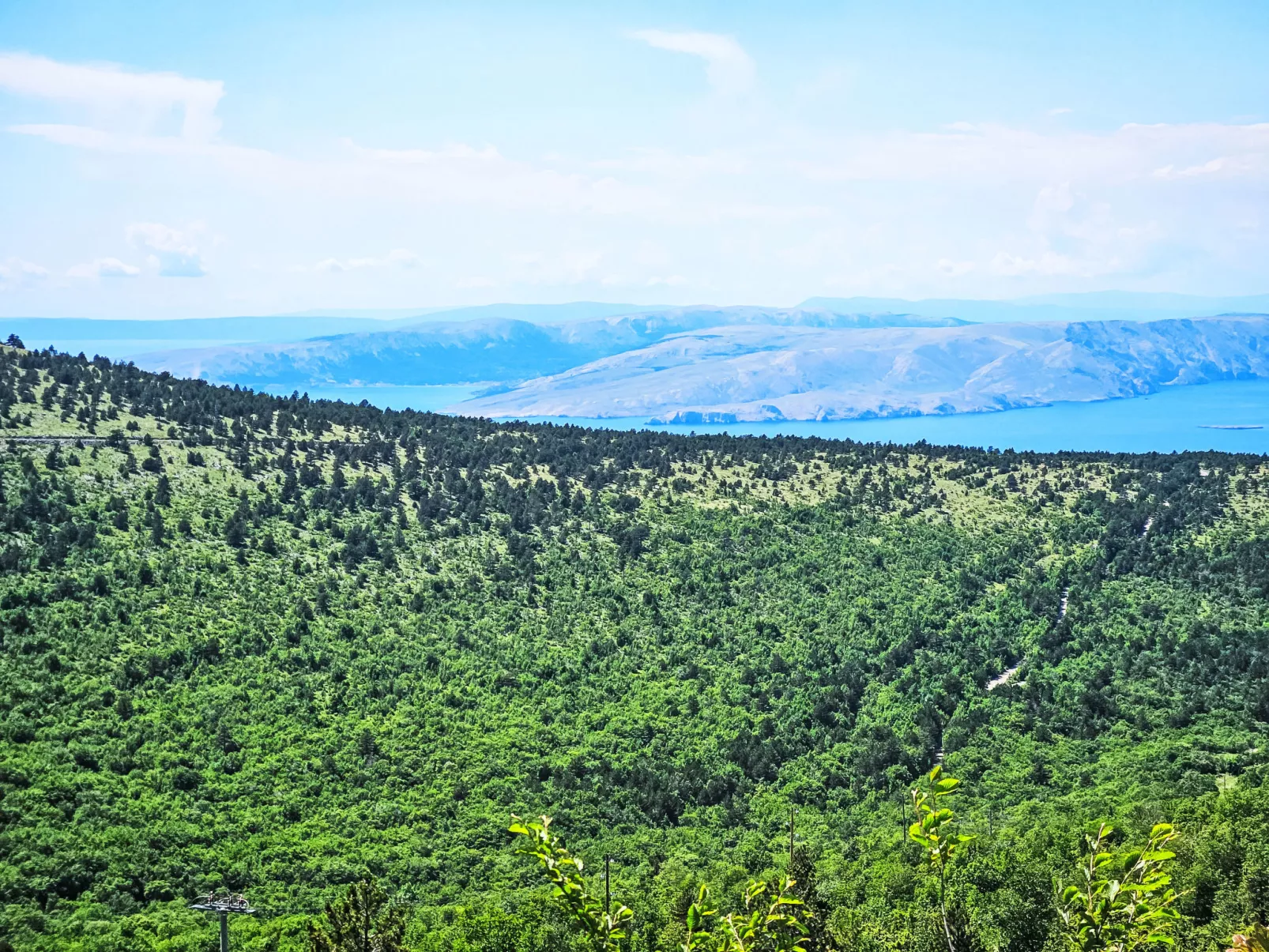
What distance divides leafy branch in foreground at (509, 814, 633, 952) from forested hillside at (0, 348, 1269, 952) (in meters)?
16.7

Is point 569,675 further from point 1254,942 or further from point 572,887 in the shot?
point 1254,942

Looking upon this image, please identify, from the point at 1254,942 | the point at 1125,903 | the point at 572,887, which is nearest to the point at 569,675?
the point at 1125,903

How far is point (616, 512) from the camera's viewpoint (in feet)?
297

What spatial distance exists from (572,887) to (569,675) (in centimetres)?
5977

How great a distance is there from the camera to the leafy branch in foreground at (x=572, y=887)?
23.6ft

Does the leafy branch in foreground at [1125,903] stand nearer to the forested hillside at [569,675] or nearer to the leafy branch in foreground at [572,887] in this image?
the leafy branch in foreground at [572,887]

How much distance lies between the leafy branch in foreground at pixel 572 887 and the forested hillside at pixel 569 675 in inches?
656

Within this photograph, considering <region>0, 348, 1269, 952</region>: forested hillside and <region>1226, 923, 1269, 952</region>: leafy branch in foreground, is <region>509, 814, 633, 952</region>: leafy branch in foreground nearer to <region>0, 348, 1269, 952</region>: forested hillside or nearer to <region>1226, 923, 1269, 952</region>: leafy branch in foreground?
<region>1226, 923, 1269, 952</region>: leafy branch in foreground

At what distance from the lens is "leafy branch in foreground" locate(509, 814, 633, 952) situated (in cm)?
720

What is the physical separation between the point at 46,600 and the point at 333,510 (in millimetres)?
25859

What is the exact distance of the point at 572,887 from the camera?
7.25 m

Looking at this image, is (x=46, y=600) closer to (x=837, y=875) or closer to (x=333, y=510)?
(x=333, y=510)

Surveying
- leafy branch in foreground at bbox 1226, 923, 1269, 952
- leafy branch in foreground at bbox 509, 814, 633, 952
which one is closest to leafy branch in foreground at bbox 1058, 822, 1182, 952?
leafy branch in foreground at bbox 1226, 923, 1269, 952

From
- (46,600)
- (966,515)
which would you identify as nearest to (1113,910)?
(46,600)
